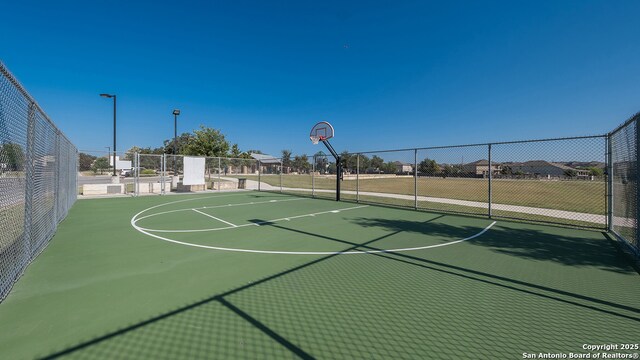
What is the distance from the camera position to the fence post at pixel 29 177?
172 inches

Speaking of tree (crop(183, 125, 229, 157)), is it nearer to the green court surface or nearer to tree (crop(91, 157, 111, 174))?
tree (crop(91, 157, 111, 174))

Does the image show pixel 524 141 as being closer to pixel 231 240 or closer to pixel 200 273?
pixel 231 240

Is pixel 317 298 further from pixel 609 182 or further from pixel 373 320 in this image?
pixel 609 182

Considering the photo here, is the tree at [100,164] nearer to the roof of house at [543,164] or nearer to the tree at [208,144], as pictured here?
the tree at [208,144]

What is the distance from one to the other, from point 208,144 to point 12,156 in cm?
2373

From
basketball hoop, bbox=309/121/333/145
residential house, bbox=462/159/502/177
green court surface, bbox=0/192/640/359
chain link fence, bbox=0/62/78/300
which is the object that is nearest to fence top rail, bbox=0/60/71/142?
chain link fence, bbox=0/62/78/300

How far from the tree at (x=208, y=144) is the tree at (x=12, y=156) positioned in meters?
23.2

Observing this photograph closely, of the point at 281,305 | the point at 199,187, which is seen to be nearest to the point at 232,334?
the point at 281,305

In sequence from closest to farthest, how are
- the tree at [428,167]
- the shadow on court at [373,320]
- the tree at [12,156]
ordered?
1. the shadow on court at [373,320]
2. the tree at [12,156]
3. the tree at [428,167]

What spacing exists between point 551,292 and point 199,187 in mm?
21037

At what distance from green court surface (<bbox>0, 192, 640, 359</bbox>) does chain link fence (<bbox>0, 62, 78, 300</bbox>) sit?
31 centimetres

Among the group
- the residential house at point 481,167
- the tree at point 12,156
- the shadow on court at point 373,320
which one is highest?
the residential house at point 481,167

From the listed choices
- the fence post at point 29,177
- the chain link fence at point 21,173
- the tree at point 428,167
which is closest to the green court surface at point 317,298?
the chain link fence at point 21,173

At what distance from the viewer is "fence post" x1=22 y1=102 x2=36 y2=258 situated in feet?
14.4
